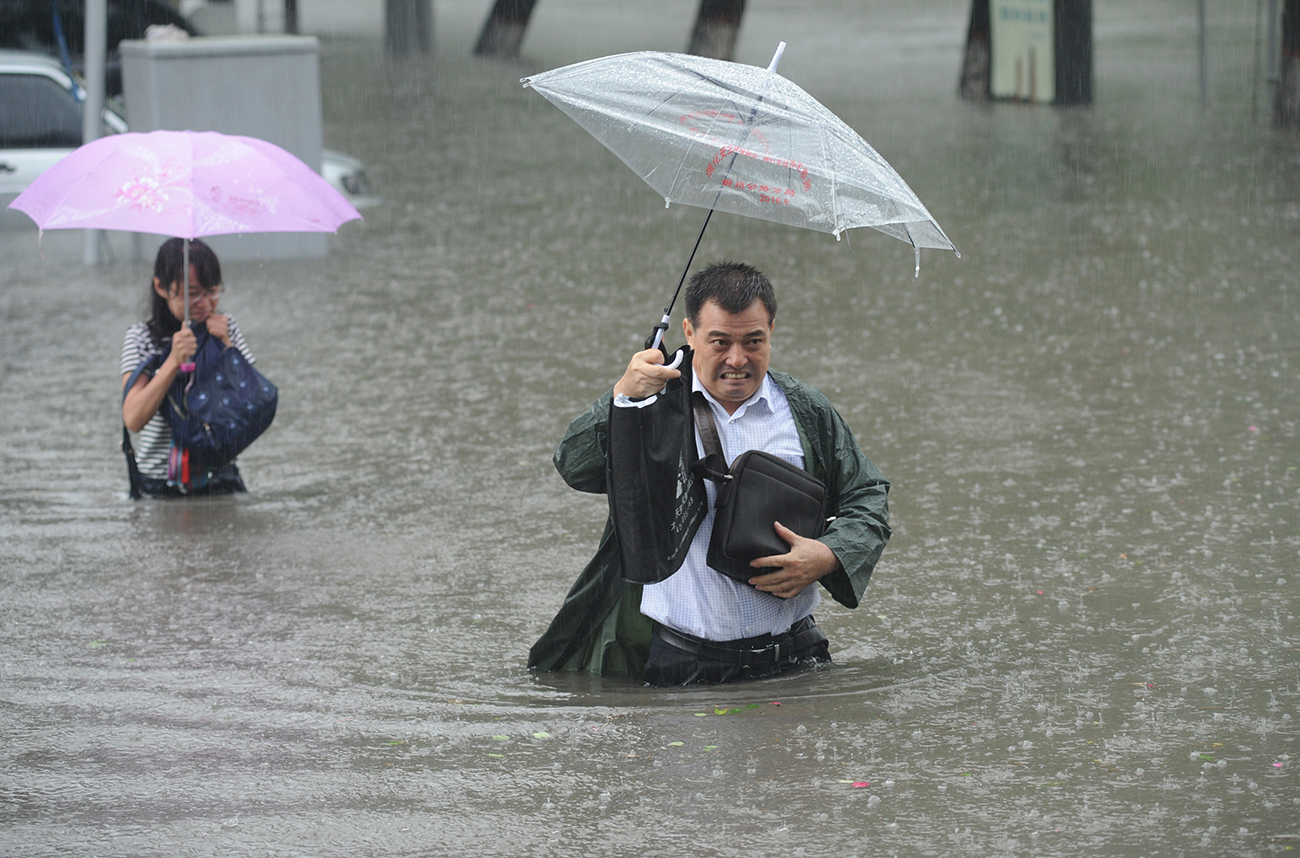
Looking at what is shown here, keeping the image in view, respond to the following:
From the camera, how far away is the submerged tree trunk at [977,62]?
21688 mm

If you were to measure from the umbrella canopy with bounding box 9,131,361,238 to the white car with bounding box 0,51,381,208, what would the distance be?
723 centimetres

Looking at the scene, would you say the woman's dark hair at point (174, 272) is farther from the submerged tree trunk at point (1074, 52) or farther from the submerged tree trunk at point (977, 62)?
the submerged tree trunk at point (977, 62)

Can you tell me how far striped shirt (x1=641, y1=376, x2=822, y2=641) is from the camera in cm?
441

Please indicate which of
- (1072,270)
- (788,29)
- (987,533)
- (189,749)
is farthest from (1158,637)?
(788,29)

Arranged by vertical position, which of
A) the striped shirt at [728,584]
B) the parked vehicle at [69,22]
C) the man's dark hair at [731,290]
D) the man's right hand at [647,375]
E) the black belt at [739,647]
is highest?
the parked vehicle at [69,22]

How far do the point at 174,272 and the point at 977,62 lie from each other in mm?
17045

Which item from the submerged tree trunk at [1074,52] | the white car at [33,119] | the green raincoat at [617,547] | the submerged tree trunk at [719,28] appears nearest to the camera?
the green raincoat at [617,547]

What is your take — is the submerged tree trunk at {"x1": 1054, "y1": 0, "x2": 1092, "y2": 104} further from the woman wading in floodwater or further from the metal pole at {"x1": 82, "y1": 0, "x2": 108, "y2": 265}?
the woman wading in floodwater

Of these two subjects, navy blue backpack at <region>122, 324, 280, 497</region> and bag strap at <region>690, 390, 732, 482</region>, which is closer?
bag strap at <region>690, 390, 732, 482</region>

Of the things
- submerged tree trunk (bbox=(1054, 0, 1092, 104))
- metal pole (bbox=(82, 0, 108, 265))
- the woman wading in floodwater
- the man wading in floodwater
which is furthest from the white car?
submerged tree trunk (bbox=(1054, 0, 1092, 104))

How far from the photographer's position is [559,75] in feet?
14.5

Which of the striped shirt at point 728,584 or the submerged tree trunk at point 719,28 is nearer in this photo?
the striped shirt at point 728,584

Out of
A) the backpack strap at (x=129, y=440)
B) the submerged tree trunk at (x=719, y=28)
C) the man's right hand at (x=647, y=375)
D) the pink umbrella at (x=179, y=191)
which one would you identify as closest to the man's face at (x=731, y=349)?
the man's right hand at (x=647, y=375)

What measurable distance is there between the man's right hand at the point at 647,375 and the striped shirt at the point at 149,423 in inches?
121
